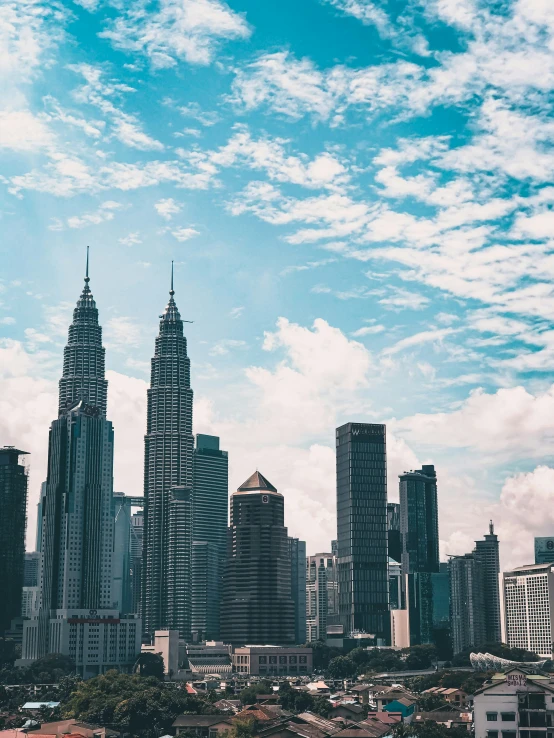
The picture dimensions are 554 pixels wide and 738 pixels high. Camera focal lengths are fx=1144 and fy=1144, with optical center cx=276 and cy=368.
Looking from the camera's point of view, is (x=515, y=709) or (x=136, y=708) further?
(x=136, y=708)

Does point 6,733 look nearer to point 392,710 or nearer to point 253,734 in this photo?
point 253,734

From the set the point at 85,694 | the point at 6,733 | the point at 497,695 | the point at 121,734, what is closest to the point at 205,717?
the point at 121,734

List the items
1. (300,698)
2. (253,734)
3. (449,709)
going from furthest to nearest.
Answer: (300,698), (449,709), (253,734)

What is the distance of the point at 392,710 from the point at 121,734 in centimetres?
4677

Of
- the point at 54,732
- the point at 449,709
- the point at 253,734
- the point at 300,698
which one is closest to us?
the point at 253,734

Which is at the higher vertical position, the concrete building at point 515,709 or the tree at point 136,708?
the concrete building at point 515,709

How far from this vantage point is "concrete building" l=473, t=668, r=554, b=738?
9806cm

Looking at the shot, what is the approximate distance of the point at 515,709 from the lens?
99.1 meters

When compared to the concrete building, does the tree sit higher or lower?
lower

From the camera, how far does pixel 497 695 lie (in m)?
99.6

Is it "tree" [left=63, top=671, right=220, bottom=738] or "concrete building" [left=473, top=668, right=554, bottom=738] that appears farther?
→ "tree" [left=63, top=671, right=220, bottom=738]

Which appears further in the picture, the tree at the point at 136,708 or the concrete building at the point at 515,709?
the tree at the point at 136,708

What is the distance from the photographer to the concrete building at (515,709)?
322 feet

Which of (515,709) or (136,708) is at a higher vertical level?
(515,709)
